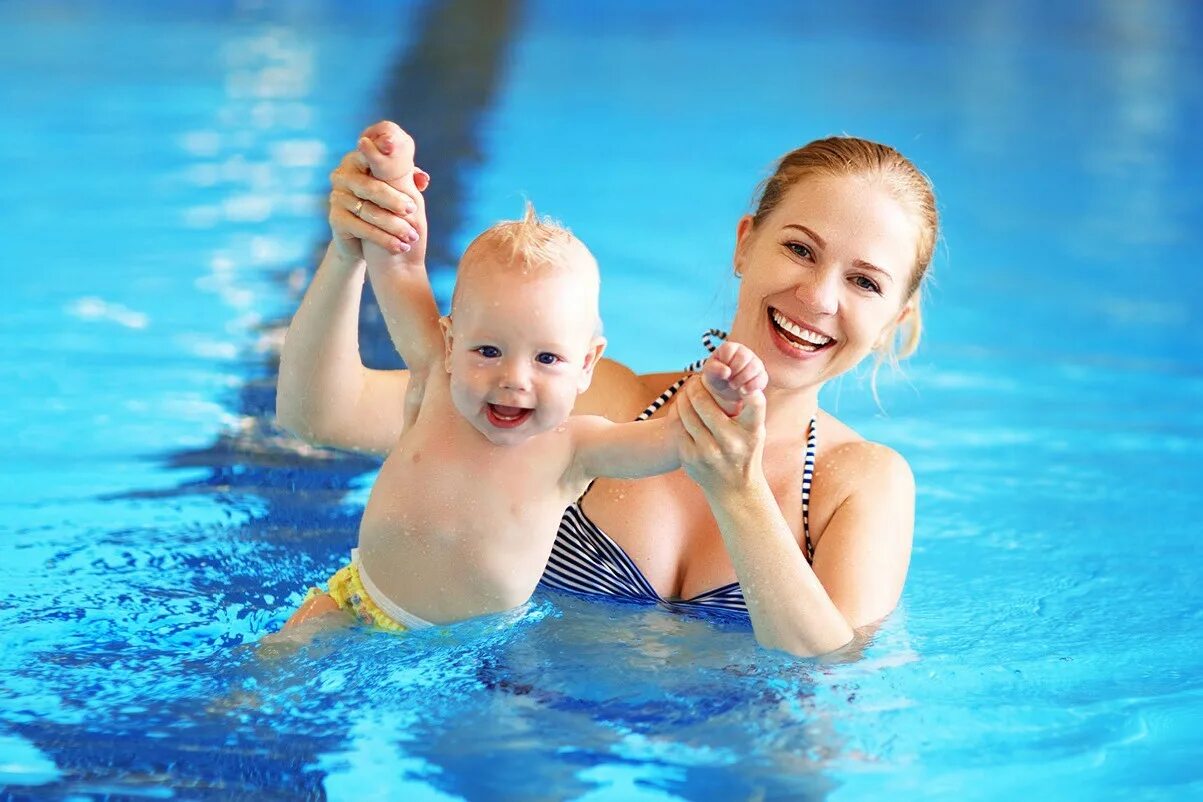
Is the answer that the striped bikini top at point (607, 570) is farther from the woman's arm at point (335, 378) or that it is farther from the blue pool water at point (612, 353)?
the woman's arm at point (335, 378)

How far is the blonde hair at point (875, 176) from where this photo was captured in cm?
276

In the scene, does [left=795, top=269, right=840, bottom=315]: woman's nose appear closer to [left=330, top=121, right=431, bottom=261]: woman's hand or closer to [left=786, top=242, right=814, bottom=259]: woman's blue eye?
[left=786, top=242, right=814, bottom=259]: woman's blue eye

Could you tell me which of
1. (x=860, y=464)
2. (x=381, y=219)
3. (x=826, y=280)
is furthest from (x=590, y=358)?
(x=860, y=464)

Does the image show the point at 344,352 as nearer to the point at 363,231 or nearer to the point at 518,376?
the point at 363,231

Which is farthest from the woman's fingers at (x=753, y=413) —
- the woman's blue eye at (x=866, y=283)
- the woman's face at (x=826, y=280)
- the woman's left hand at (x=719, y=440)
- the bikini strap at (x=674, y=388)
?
the bikini strap at (x=674, y=388)

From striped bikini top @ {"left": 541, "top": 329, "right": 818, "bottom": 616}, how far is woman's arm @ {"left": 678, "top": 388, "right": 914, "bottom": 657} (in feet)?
0.37

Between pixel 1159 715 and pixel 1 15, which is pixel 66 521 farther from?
pixel 1 15

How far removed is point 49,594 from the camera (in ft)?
9.95

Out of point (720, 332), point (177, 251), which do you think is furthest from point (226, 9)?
point (720, 332)

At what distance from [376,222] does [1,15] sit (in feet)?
28.9

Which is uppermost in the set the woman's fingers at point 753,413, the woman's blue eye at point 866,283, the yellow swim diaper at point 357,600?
the woman's blue eye at point 866,283

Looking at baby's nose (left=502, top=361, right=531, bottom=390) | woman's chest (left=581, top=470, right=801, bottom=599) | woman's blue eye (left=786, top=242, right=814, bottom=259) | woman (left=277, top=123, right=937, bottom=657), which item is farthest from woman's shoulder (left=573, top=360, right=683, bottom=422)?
baby's nose (left=502, top=361, right=531, bottom=390)

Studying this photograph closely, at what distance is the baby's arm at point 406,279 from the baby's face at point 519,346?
0.15m

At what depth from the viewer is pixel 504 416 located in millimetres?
2348
